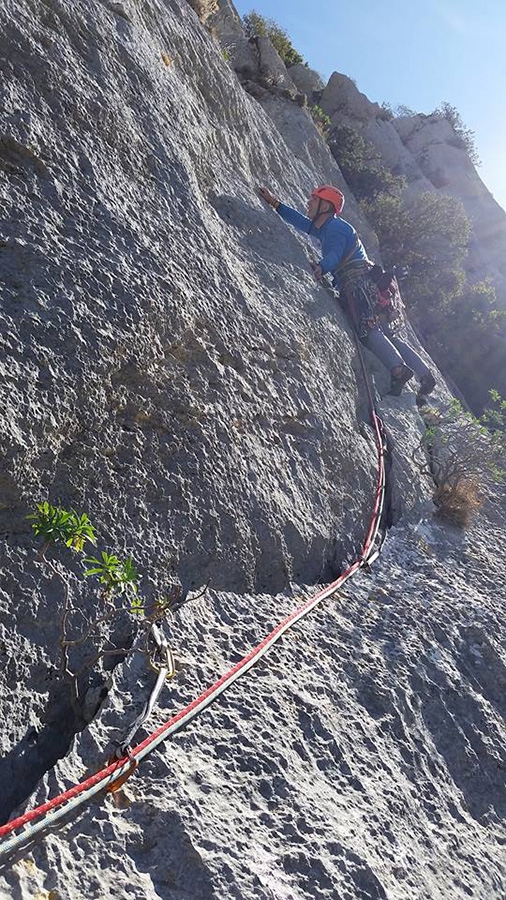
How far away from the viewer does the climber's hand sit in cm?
603

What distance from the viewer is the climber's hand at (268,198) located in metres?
6.03

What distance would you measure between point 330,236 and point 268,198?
0.73 metres

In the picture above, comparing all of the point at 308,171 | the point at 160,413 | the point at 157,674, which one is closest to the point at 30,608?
the point at 157,674

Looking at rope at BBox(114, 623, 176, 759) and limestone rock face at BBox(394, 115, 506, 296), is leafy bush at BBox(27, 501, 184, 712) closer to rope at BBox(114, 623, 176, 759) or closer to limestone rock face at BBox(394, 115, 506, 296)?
rope at BBox(114, 623, 176, 759)

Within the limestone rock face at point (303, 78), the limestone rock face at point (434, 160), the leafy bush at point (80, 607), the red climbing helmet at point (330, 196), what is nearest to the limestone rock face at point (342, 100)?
the limestone rock face at point (434, 160)

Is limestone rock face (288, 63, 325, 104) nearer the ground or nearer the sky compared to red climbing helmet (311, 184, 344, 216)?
nearer the sky

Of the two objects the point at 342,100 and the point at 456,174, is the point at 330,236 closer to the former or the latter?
the point at 342,100

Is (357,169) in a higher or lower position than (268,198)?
higher

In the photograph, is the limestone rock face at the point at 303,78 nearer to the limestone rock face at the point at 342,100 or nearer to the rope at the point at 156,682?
the limestone rock face at the point at 342,100

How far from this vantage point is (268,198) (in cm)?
604

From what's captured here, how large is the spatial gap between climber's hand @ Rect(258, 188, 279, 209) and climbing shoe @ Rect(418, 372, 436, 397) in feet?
7.63

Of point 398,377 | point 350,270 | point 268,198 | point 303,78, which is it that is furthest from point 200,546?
point 303,78

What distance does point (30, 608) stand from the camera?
2.28 meters

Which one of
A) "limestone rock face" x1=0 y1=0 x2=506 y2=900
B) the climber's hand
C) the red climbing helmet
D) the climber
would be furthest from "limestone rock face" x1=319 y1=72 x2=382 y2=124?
"limestone rock face" x1=0 y1=0 x2=506 y2=900
